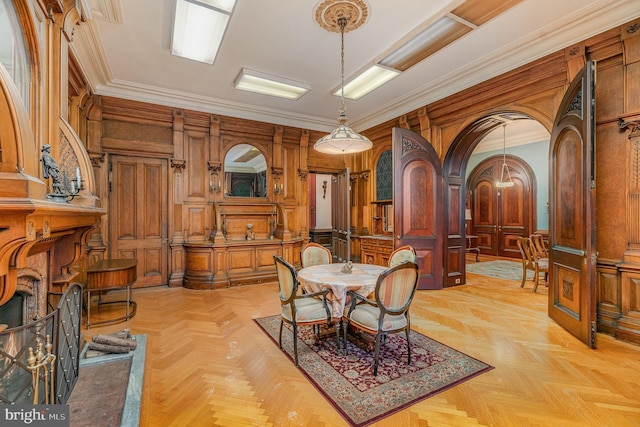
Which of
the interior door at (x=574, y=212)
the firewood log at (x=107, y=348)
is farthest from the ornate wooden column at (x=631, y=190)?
the firewood log at (x=107, y=348)

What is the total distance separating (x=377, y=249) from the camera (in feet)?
18.9

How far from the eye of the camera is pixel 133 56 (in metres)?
3.96

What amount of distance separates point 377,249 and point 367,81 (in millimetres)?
3031

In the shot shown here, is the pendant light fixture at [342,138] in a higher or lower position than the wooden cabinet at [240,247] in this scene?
higher

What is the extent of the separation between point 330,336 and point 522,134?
7.90 metres

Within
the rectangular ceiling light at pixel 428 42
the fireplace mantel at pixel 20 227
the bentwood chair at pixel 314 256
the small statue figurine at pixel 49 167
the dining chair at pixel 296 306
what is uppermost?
the rectangular ceiling light at pixel 428 42

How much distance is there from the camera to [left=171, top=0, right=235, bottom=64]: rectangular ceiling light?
2908 mm

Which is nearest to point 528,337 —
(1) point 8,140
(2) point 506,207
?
(1) point 8,140

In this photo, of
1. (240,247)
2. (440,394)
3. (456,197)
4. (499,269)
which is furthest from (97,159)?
(499,269)

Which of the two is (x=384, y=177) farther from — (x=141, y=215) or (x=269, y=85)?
(x=141, y=215)

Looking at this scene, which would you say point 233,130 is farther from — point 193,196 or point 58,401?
point 58,401

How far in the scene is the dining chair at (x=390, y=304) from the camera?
238 cm

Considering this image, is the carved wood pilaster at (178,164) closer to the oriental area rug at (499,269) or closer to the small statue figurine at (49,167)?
the small statue figurine at (49,167)

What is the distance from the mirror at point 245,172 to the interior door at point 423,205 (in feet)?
9.35
